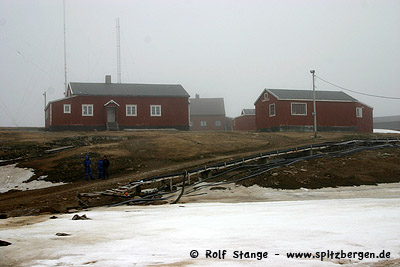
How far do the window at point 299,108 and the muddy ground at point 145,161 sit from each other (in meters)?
7.37

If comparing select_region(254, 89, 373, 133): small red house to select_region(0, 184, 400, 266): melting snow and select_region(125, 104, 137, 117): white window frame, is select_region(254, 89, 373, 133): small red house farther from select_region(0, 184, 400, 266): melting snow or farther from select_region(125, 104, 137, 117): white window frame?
select_region(0, 184, 400, 266): melting snow

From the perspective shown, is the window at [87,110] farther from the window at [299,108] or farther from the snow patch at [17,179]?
the window at [299,108]

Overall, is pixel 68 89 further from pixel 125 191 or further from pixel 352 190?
pixel 352 190

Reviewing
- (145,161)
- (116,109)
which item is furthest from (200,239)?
(116,109)

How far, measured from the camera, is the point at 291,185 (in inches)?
747

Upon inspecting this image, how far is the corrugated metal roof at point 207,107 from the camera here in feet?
253

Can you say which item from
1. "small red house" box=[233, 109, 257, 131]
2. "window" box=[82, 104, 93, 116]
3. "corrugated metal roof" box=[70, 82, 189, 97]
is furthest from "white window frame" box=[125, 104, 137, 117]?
"small red house" box=[233, 109, 257, 131]

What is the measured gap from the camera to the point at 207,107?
78.8m

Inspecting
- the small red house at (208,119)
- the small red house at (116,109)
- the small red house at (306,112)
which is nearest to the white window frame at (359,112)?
the small red house at (306,112)

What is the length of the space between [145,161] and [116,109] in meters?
20.0

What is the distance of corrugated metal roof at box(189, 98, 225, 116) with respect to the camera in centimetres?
7706

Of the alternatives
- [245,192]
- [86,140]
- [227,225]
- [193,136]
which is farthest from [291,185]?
[86,140]

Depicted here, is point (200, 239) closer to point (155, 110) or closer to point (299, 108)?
point (155, 110)

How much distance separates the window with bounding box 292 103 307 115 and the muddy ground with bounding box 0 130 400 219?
24.2 ft
